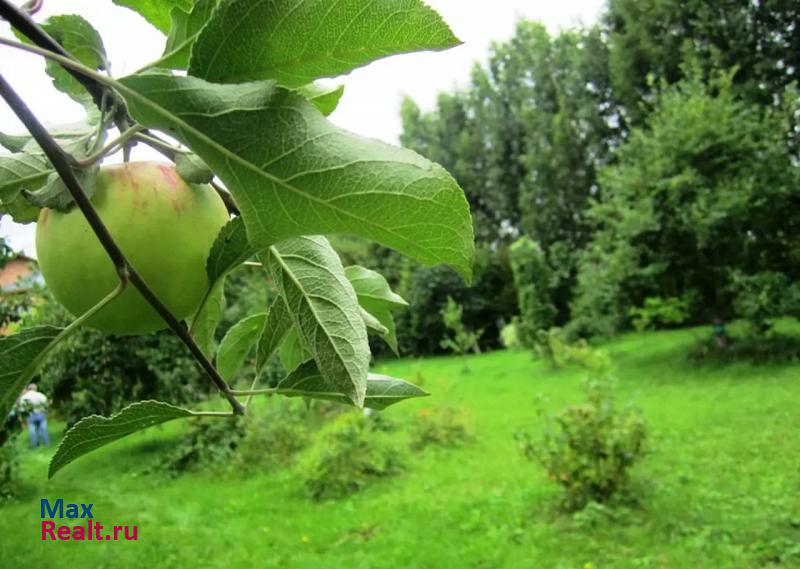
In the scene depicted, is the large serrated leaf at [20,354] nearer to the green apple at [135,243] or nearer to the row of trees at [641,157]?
the green apple at [135,243]

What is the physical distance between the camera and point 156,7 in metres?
0.31

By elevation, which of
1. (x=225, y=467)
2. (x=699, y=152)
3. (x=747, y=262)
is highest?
(x=699, y=152)

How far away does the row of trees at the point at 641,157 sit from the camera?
21.4ft

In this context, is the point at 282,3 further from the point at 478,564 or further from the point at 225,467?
the point at 225,467

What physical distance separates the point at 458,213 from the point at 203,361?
0.12m

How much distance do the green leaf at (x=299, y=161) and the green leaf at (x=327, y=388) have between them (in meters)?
0.11

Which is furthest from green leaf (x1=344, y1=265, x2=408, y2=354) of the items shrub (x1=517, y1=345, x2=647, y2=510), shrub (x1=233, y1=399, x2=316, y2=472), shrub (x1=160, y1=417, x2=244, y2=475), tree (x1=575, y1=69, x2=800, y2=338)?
tree (x1=575, y1=69, x2=800, y2=338)

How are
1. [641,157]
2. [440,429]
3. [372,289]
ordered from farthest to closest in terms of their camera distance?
1. [641,157]
2. [440,429]
3. [372,289]

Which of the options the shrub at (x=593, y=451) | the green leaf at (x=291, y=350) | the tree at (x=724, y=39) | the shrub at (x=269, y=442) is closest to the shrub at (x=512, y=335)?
the tree at (x=724, y=39)

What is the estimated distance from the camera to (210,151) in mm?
200

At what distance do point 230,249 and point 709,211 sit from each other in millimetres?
6779

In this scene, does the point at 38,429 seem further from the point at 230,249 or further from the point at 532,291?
the point at 230,249

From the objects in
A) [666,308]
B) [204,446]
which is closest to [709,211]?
[666,308]

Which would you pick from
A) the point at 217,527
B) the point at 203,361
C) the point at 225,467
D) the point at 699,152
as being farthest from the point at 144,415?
the point at 699,152
